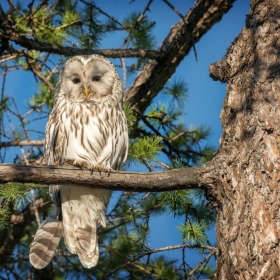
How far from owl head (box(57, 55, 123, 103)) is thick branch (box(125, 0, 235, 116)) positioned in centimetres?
58

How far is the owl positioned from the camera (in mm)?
3773

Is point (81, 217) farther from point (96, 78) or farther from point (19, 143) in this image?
point (19, 143)

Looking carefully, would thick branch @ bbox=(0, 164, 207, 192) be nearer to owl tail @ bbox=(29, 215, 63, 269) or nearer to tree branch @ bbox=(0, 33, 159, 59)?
owl tail @ bbox=(29, 215, 63, 269)

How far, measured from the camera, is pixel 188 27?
4.63 m

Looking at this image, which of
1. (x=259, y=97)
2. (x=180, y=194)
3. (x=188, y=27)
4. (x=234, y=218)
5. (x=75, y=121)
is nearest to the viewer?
(x=234, y=218)

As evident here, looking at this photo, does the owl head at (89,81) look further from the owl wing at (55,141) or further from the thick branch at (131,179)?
the thick branch at (131,179)

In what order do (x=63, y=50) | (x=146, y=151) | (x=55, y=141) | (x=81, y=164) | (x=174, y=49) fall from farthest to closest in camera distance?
(x=174, y=49) < (x=63, y=50) < (x=55, y=141) < (x=81, y=164) < (x=146, y=151)

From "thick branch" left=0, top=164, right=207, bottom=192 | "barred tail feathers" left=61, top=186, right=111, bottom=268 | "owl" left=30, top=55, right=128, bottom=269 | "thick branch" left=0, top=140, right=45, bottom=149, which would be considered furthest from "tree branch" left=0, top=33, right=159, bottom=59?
"thick branch" left=0, top=164, right=207, bottom=192

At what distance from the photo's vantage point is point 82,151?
3746 mm

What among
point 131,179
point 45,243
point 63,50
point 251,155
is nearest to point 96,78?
point 63,50

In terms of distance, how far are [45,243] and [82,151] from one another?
1.96ft

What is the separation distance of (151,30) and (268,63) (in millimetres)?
1742

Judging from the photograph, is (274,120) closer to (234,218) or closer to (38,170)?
(234,218)

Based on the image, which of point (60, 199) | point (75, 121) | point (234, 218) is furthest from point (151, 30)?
point (234, 218)
